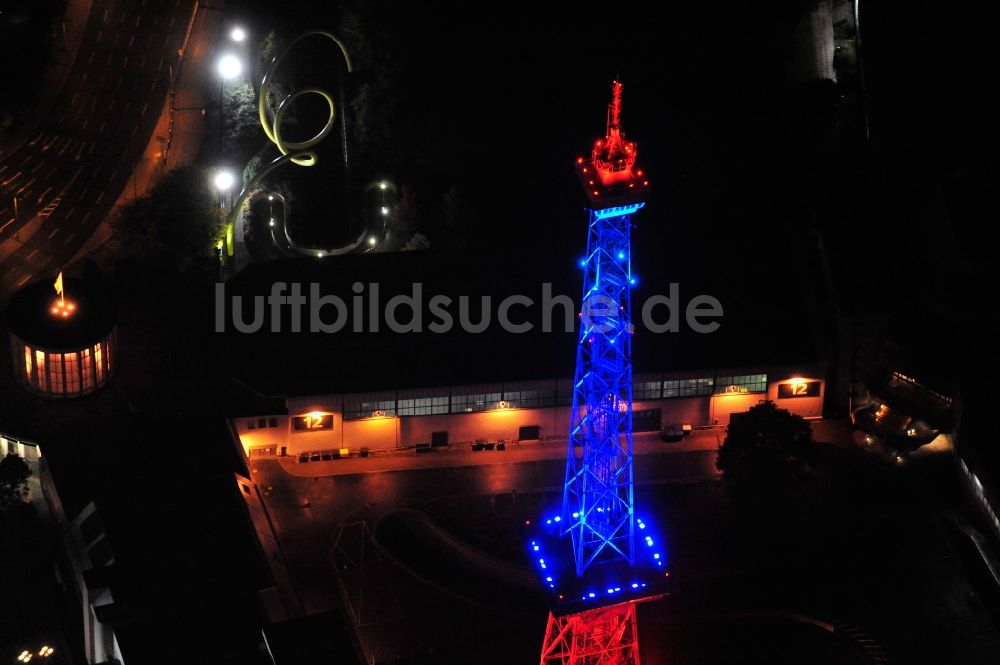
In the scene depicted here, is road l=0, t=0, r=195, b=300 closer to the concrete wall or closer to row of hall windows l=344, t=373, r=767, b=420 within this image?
the concrete wall

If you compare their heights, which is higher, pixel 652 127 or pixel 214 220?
pixel 652 127

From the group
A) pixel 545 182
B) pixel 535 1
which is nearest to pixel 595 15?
pixel 535 1

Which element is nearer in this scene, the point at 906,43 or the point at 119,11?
the point at 906,43

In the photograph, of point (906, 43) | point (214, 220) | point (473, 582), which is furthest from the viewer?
point (906, 43)

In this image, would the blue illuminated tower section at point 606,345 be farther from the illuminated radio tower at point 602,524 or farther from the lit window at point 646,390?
the lit window at point 646,390

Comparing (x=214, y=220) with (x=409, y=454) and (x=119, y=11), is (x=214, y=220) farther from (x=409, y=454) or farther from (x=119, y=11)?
(x=119, y=11)

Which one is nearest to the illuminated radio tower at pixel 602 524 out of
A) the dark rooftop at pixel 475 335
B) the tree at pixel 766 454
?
the tree at pixel 766 454

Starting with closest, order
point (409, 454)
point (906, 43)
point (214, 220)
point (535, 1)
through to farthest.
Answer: point (409, 454) < point (214, 220) < point (906, 43) < point (535, 1)
